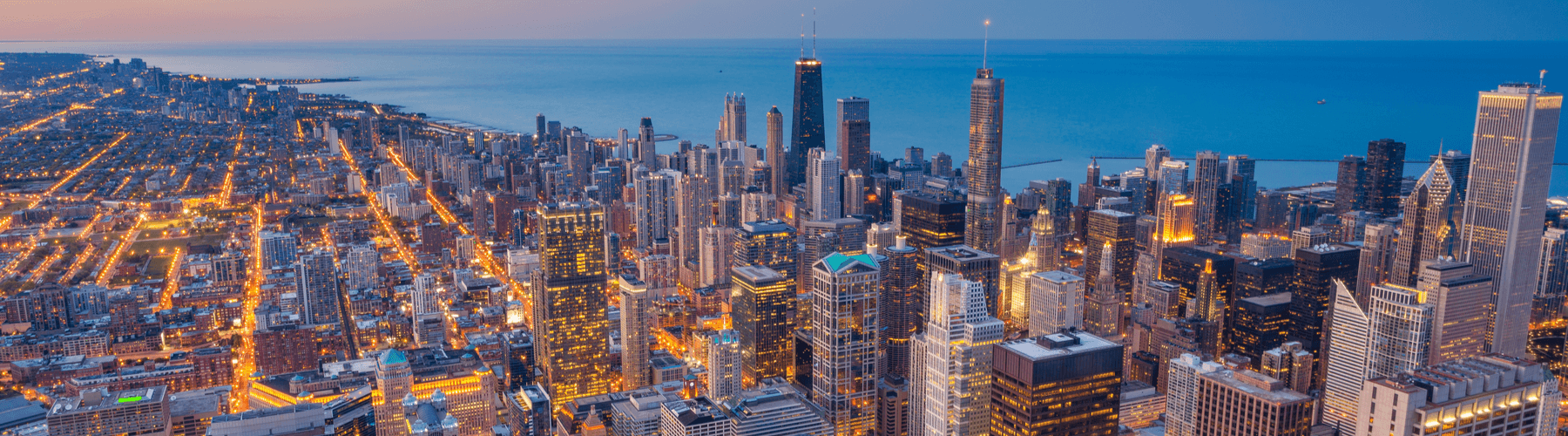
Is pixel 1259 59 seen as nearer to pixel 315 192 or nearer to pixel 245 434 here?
pixel 315 192

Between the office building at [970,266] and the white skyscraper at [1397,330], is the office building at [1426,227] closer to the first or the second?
the white skyscraper at [1397,330]

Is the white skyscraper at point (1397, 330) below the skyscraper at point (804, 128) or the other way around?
below

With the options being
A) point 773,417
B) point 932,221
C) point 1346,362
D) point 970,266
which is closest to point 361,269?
point 932,221

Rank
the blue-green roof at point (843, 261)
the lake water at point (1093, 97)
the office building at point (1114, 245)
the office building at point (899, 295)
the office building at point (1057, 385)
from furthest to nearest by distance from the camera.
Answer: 1. the lake water at point (1093, 97)
2. the office building at point (1114, 245)
3. the office building at point (899, 295)
4. the blue-green roof at point (843, 261)
5. the office building at point (1057, 385)

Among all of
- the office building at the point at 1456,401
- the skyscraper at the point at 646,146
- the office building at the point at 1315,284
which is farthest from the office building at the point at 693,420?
the skyscraper at the point at 646,146

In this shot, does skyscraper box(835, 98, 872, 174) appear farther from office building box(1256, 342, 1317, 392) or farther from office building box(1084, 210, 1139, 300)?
office building box(1256, 342, 1317, 392)

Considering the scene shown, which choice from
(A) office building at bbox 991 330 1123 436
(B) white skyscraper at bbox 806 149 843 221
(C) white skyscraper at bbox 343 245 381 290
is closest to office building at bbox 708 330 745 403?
(A) office building at bbox 991 330 1123 436

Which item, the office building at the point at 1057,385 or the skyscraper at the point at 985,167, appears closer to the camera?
the office building at the point at 1057,385
